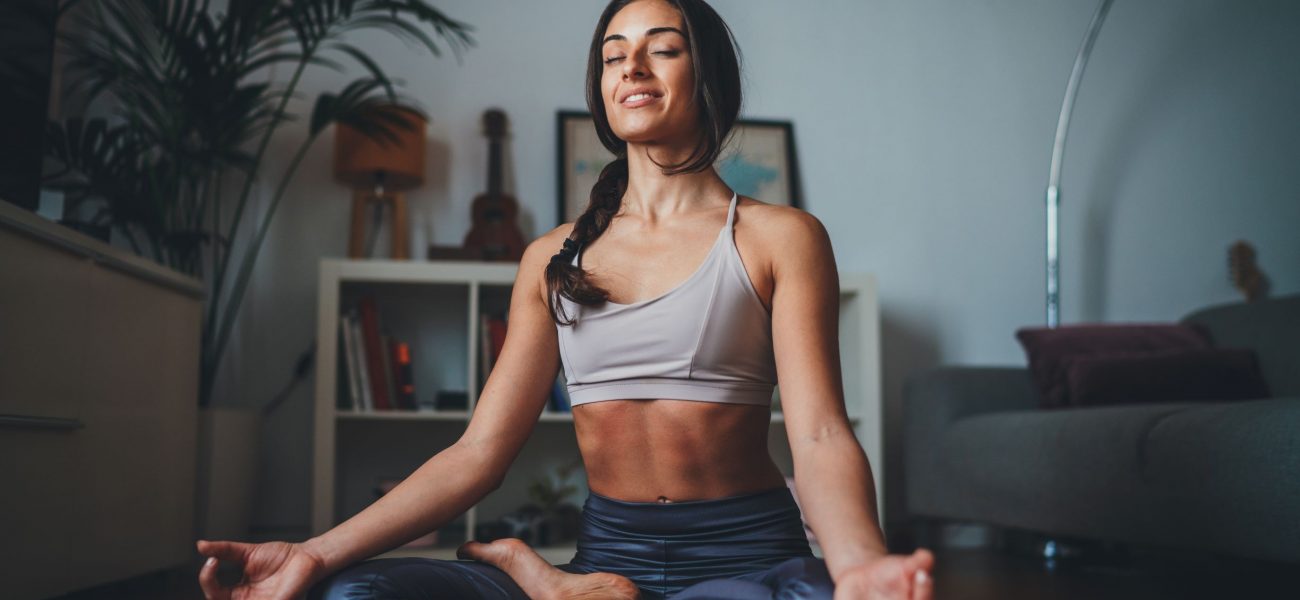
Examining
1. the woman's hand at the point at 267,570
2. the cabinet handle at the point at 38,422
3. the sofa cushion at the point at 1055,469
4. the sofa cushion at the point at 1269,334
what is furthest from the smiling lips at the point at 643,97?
the sofa cushion at the point at 1269,334

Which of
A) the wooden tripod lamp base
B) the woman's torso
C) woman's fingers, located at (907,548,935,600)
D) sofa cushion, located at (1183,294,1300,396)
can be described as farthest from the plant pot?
sofa cushion, located at (1183,294,1300,396)

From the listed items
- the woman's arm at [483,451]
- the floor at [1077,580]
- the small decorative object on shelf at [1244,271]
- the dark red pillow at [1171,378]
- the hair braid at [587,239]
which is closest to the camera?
the woman's arm at [483,451]

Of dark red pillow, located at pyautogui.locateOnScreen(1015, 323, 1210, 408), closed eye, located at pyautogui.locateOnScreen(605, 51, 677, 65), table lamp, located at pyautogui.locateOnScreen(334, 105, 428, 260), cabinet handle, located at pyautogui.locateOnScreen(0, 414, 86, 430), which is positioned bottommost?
cabinet handle, located at pyautogui.locateOnScreen(0, 414, 86, 430)

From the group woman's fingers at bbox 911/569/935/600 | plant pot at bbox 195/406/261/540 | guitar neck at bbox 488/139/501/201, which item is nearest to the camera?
woman's fingers at bbox 911/569/935/600

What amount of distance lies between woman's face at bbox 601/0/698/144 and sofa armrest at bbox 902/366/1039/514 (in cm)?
216

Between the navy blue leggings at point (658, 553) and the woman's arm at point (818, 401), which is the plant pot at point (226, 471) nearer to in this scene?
the navy blue leggings at point (658, 553)

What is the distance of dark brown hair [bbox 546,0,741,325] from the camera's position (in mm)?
1167

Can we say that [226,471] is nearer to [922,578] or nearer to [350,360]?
[350,360]

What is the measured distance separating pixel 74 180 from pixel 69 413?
1.12m

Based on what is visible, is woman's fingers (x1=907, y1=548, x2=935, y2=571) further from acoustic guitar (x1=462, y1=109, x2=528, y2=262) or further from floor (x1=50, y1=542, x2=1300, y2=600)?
acoustic guitar (x1=462, y1=109, x2=528, y2=262)

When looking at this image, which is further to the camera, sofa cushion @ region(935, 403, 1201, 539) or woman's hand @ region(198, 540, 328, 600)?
sofa cushion @ region(935, 403, 1201, 539)

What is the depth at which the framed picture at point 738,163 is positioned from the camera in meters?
3.49

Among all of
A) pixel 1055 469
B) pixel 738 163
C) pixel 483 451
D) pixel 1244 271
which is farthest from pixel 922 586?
pixel 1244 271

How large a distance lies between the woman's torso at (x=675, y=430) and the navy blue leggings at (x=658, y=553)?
22 mm
